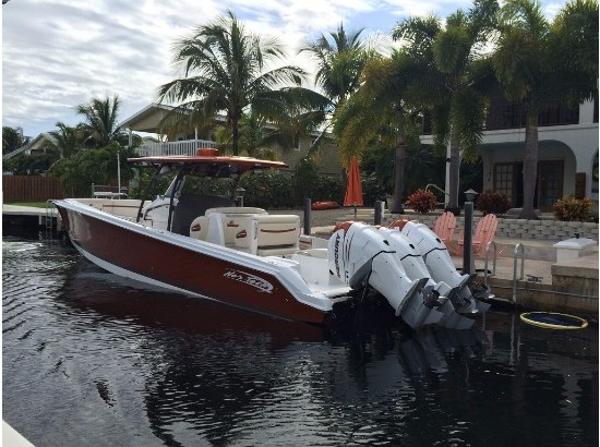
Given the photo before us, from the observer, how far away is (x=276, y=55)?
20.9 m

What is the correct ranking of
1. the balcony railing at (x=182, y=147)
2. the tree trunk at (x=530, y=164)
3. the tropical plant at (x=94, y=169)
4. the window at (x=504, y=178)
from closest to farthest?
the tree trunk at (x=530, y=164)
the window at (x=504, y=178)
the balcony railing at (x=182, y=147)
the tropical plant at (x=94, y=169)

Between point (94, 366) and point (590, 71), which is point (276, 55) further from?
point (94, 366)

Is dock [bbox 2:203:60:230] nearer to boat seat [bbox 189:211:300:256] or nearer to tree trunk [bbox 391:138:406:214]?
tree trunk [bbox 391:138:406:214]

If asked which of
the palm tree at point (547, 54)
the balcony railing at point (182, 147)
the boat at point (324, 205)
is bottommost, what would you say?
the boat at point (324, 205)

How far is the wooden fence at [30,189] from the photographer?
32.3 meters

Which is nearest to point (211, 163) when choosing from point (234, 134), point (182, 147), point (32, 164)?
point (234, 134)

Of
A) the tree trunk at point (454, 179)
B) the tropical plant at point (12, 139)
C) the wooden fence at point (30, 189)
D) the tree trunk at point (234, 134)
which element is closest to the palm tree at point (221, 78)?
the tree trunk at point (234, 134)

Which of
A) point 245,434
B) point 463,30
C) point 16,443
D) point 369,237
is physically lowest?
point 245,434

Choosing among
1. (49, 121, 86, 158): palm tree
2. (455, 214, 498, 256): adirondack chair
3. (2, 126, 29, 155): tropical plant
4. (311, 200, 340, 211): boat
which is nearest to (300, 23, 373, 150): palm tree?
(311, 200, 340, 211): boat

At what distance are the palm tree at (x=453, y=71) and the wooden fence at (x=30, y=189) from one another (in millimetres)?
23465

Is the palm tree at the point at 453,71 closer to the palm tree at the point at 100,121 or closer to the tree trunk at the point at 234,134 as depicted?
the tree trunk at the point at 234,134

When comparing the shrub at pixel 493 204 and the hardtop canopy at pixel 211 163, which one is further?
the shrub at pixel 493 204

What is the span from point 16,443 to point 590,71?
12844mm

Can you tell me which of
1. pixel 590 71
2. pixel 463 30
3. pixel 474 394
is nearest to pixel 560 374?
pixel 474 394
